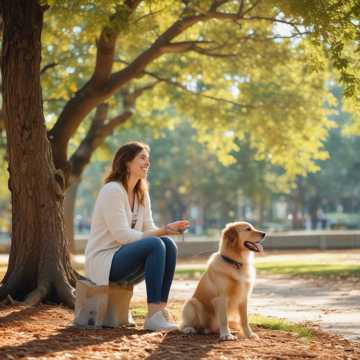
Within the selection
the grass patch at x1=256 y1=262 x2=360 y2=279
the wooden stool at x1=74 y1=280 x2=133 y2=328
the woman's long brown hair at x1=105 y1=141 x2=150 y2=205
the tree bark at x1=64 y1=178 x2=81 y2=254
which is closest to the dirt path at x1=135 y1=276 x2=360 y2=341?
the grass patch at x1=256 y1=262 x2=360 y2=279

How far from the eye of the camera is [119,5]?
12148mm

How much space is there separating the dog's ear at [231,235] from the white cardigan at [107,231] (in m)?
0.84

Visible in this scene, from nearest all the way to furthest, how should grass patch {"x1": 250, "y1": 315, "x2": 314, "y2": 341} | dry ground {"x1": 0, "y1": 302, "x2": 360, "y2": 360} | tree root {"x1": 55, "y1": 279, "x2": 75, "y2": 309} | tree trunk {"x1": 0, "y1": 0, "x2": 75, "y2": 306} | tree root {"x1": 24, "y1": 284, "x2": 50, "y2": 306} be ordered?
dry ground {"x1": 0, "y1": 302, "x2": 360, "y2": 360} → grass patch {"x1": 250, "y1": 315, "x2": 314, "y2": 341} → tree root {"x1": 24, "y1": 284, "x2": 50, "y2": 306} → tree root {"x1": 55, "y1": 279, "x2": 75, "y2": 309} → tree trunk {"x1": 0, "y1": 0, "x2": 75, "y2": 306}

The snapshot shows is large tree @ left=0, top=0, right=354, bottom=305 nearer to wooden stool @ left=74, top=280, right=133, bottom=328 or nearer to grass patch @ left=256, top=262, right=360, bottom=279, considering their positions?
wooden stool @ left=74, top=280, right=133, bottom=328

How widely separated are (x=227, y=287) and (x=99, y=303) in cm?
132

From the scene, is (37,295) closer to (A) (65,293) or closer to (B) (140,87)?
(A) (65,293)

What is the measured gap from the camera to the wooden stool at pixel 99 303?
25.6 ft

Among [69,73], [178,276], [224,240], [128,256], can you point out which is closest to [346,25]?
[224,240]

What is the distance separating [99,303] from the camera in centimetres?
785

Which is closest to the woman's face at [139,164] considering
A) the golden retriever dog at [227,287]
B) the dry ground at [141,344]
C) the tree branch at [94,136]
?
the golden retriever dog at [227,287]

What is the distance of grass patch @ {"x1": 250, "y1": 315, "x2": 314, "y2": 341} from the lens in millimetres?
8086

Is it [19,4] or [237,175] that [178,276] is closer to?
[19,4]

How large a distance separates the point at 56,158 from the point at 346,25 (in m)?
7.89

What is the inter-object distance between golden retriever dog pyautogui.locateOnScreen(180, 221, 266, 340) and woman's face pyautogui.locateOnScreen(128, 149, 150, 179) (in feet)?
3.47
